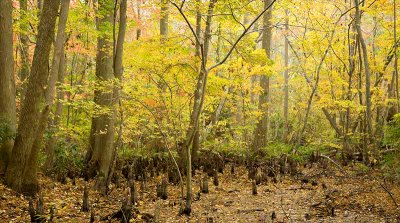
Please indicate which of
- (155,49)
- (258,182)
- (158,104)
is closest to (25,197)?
(158,104)

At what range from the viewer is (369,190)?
27.9 feet

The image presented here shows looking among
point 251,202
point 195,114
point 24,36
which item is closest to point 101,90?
point 195,114

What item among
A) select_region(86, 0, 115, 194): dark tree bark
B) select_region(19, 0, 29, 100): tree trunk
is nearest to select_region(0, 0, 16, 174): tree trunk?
select_region(19, 0, 29, 100): tree trunk

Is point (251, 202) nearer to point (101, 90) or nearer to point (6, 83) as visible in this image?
point (101, 90)

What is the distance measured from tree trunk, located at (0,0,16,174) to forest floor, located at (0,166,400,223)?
1.10m

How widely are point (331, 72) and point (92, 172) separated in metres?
10.0

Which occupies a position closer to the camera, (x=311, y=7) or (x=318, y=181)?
(x=318, y=181)

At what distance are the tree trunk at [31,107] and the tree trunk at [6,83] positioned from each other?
0.65 metres

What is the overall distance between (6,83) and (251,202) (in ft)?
20.1

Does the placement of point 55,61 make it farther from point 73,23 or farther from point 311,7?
point 311,7

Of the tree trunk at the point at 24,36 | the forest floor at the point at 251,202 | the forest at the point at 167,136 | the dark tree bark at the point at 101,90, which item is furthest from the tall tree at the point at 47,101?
the tree trunk at the point at 24,36

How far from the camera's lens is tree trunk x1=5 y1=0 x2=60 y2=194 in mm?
7402

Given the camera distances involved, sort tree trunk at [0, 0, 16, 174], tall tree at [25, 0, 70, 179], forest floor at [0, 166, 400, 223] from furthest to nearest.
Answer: tree trunk at [0, 0, 16, 174] < tall tree at [25, 0, 70, 179] < forest floor at [0, 166, 400, 223]

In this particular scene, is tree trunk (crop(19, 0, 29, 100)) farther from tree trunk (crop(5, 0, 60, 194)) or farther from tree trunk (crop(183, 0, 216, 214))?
tree trunk (crop(183, 0, 216, 214))
